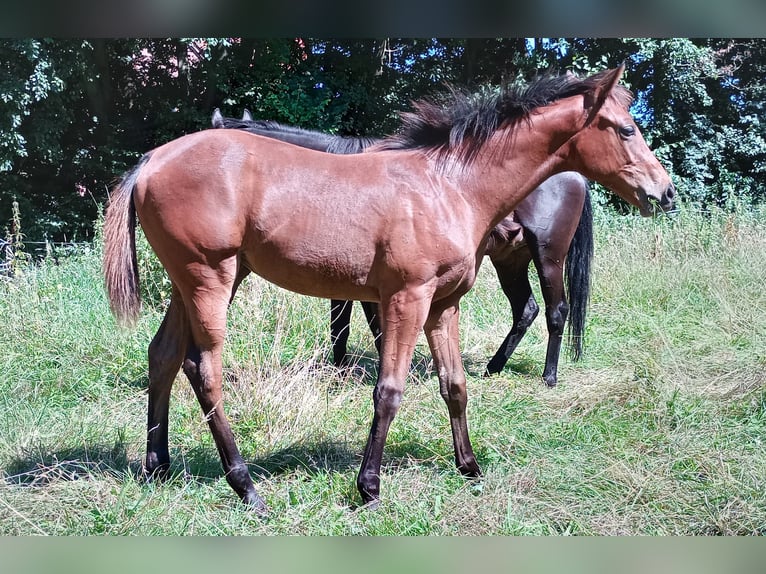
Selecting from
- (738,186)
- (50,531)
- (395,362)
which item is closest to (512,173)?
(395,362)

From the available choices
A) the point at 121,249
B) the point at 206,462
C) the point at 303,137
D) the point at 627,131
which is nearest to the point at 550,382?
the point at 627,131

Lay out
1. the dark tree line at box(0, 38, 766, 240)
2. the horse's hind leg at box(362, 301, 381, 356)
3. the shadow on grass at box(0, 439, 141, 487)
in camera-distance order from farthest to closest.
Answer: the dark tree line at box(0, 38, 766, 240) → the horse's hind leg at box(362, 301, 381, 356) → the shadow on grass at box(0, 439, 141, 487)

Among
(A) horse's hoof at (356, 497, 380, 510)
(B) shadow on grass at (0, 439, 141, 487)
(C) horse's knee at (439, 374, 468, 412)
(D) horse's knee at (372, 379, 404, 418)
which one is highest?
(D) horse's knee at (372, 379, 404, 418)

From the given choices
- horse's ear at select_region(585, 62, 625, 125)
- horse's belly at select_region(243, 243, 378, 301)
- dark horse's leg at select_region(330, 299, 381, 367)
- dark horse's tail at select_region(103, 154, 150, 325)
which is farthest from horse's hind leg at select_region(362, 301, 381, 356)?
horse's ear at select_region(585, 62, 625, 125)

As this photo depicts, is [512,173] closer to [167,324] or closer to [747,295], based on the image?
[167,324]

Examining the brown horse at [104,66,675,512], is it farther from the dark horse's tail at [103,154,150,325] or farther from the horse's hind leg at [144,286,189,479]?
the horse's hind leg at [144,286,189,479]

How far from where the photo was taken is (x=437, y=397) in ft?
14.9

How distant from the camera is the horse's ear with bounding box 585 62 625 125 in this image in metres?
3.02

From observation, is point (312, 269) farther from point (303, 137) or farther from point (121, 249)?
point (303, 137)

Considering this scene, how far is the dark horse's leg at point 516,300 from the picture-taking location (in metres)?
5.89

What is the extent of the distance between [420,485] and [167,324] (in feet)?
5.48

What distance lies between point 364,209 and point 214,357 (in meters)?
1.08
